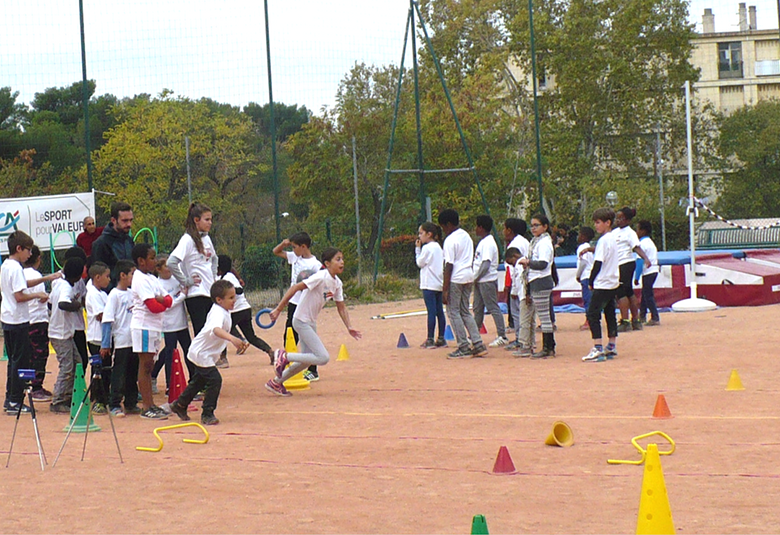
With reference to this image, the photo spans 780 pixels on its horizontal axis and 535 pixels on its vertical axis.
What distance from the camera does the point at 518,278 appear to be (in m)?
12.7

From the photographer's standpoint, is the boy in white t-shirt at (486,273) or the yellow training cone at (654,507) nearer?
the yellow training cone at (654,507)

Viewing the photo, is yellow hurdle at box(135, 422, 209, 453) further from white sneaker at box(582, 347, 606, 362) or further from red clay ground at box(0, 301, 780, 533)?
white sneaker at box(582, 347, 606, 362)

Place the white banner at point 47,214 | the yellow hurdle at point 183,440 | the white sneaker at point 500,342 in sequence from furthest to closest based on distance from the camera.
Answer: the white banner at point 47,214, the white sneaker at point 500,342, the yellow hurdle at point 183,440

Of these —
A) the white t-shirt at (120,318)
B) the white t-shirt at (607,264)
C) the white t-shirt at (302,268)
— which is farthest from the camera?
the white t-shirt at (607,264)

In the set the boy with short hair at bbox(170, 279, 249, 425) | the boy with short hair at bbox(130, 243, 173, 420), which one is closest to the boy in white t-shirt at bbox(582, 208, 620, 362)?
the boy with short hair at bbox(170, 279, 249, 425)

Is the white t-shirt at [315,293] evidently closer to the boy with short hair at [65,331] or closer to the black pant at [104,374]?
the black pant at [104,374]

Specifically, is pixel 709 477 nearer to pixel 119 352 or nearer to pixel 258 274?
pixel 119 352

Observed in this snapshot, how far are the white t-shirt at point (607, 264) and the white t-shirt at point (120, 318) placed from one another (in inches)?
213

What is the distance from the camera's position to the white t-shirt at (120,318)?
344 inches

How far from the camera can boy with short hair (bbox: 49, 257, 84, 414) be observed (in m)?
9.19

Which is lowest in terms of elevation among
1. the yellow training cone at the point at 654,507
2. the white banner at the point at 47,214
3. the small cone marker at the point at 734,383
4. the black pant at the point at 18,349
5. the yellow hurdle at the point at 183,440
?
the small cone marker at the point at 734,383

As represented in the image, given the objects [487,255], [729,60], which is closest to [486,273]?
[487,255]

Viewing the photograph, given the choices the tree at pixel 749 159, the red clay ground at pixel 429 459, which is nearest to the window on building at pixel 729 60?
the tree at pixel 749 159

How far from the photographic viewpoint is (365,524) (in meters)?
5.09
